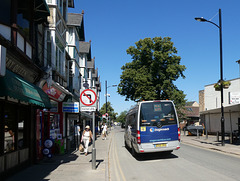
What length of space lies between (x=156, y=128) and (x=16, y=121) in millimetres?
5980

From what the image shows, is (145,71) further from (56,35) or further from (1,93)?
(1,93)

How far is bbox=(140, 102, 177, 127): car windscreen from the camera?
39.3 ft

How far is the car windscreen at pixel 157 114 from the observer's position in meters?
12.0

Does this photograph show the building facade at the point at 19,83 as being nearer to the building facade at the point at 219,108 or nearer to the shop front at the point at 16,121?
the shop front at the point at 16,121

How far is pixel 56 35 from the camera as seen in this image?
15875 mm

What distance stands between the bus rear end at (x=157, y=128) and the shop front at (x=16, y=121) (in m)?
4.37

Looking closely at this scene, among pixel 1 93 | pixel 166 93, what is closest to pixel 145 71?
pixel 166 93

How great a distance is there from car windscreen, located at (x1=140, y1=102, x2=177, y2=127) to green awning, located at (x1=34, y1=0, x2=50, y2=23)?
6.23 m

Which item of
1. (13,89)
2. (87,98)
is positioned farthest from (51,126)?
(13,89)

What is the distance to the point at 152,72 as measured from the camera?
1658 inches

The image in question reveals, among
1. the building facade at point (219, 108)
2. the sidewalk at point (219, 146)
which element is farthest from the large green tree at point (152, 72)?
the sidewalk at point (219, 146)

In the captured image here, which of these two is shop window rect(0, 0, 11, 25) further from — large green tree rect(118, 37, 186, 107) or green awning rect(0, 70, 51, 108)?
large green tree rect(118, 37, 186, 107)

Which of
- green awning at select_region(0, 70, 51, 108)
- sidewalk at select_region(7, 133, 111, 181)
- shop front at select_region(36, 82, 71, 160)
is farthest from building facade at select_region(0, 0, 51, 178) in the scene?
shop front at select_region(36, 82, 71, 160)

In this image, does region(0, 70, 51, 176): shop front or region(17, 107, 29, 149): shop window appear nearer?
region(0, 70, 51, 176): shop front
